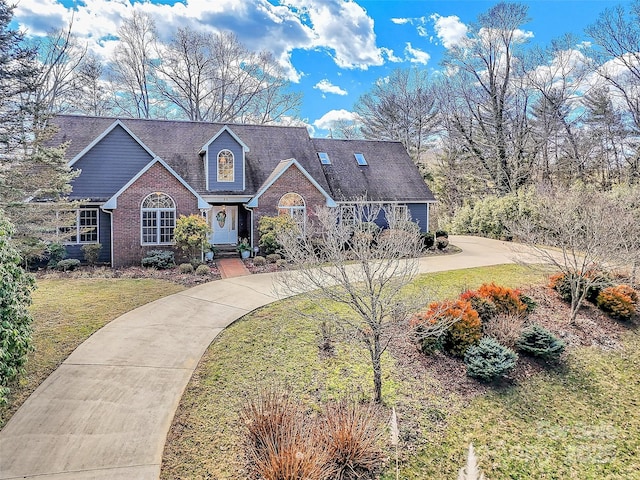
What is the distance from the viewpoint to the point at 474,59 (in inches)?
1152

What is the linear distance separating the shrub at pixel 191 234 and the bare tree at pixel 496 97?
22.6 m

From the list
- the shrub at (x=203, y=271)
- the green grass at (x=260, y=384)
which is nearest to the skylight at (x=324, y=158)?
the shrub at (x=203, y=271)

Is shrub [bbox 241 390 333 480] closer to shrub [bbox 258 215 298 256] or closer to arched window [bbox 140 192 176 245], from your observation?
shrub [bbox 258 215 298 256]

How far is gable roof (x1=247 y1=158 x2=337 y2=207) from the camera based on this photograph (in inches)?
707

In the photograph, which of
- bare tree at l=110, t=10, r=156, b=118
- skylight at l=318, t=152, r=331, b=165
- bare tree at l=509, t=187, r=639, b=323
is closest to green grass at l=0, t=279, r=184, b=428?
bare tree at l=509, t=187, r=639, b=323

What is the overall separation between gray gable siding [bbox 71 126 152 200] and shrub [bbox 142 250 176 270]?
3743mm

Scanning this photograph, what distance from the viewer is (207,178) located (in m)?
18.5

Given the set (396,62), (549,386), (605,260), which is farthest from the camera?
(396,62)

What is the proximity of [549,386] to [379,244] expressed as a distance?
15.0 ft

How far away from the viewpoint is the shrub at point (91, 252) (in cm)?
1569

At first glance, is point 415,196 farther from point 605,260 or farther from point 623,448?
point 623,448

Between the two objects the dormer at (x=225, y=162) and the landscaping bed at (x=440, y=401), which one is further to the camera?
the dormer at (x=225, y=162)

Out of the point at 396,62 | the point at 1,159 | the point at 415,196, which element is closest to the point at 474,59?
the point at 396,62

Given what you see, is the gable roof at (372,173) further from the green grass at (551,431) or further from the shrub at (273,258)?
the green grass at (551,431)
